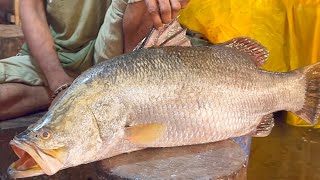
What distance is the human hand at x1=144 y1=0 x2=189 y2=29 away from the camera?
177cm

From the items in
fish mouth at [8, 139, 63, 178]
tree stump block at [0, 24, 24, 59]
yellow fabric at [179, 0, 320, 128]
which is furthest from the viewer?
tree stump block at [0, 24, 24, 59]

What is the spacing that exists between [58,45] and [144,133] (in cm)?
124

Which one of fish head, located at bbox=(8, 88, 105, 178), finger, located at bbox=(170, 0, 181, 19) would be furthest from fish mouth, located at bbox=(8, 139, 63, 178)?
finger, located at bbox=(170, 0, 181, 19)

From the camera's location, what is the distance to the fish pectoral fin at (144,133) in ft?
5.16

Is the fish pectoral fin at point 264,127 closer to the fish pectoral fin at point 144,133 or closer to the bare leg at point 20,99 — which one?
the fish pectoral fin at point 144,133

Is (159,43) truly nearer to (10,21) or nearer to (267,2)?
(267,2)

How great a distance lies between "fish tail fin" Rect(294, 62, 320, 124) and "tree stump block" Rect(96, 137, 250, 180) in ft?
1.24

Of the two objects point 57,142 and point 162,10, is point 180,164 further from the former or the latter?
point 162,10

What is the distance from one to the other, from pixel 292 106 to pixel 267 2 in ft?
5.09

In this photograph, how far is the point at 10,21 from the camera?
591 centimetres

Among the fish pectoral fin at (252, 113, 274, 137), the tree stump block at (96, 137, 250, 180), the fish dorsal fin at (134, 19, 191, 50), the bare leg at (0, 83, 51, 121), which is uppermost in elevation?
the fish dorsal fin at (134, 19, 191, 50)

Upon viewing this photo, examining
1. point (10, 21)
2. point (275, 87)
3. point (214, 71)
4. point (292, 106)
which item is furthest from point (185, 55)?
point (10, 21)

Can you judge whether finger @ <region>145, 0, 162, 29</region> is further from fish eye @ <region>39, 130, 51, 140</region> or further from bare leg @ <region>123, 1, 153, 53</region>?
fish eye @ <region>39, 130, 51, 140</region>

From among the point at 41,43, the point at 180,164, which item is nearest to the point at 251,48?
the point at 180,164
